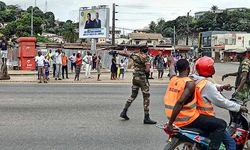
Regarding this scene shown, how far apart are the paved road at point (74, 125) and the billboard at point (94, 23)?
82.1ft

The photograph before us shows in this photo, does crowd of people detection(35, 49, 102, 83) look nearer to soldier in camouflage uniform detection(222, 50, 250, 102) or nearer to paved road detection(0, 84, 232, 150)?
paved road detection(0, 84, 232, 150)

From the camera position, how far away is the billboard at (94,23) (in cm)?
3909

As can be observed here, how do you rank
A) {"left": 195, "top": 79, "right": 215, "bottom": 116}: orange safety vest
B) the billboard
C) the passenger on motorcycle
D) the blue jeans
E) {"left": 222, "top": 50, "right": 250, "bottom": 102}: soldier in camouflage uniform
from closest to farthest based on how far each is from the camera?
the passenger on motorcycle < {"left": 195, "top": 79, "right": 215, "bottom": 116}: orange safety vest < the blue jeans < {"left": 222, "top": 50, "right": 250, "bottom": 102}: soldier in camouflage uniform < the billboard

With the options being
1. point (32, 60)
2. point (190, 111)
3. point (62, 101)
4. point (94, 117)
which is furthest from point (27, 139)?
point (32, 60)

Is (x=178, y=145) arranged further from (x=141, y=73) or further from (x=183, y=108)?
(x=141, y=73)

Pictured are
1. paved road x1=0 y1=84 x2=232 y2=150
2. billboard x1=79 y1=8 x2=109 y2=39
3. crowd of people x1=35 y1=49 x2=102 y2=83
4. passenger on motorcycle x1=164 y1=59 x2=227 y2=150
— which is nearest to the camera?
passenger on motorcycle x1=164 y1=59 x2=227 y2=150

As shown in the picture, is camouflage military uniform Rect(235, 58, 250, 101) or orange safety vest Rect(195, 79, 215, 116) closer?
orange safety vest Rect(195, 79, 215, 116)

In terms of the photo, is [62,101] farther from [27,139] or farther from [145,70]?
[27,139]

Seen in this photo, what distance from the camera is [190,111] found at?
208 inches

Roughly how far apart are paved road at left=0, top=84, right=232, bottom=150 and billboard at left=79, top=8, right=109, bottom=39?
82.1 feet

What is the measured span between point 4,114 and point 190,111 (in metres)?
6.85

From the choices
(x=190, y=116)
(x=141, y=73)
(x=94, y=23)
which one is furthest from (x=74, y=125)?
(x=94, y=23)

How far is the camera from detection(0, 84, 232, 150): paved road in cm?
766

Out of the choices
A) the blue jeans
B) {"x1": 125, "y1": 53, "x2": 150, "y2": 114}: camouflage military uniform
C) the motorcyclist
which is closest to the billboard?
{"x1": 125, "y1": 53, "x2": 150, "y2": 114}: camouflage military uniform
